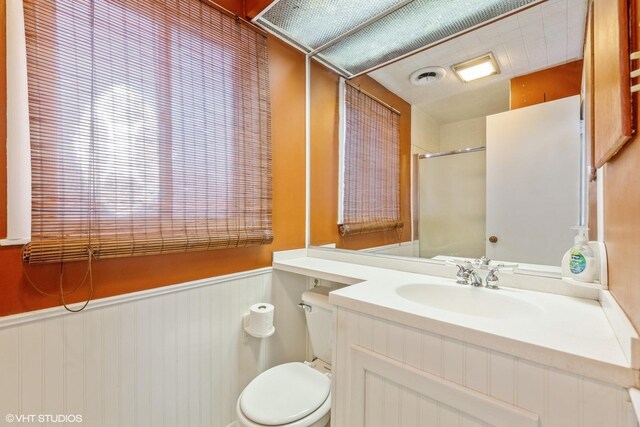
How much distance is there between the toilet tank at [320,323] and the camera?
146 cm

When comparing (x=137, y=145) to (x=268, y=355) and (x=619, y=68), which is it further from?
(x=619, y=68)

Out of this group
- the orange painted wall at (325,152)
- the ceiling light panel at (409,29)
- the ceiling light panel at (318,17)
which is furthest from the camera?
the orange painted wall at (325,152)

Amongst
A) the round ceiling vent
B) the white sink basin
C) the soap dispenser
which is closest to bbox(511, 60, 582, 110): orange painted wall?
the round ceiling vent

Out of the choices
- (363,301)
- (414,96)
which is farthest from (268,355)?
(414,96)

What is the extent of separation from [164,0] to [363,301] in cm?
151

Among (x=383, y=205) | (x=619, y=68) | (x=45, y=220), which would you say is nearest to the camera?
(x=619, y=68)

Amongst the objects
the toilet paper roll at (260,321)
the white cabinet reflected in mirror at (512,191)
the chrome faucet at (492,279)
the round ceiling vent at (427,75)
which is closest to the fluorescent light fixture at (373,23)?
the round ceiling vent at (427,75)

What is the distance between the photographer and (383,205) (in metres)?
1.71

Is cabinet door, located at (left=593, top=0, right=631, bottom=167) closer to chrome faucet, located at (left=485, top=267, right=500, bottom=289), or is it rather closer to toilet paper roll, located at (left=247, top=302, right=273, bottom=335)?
chrome faucet, located at (left=485, top=267, right=500, bottom=289)

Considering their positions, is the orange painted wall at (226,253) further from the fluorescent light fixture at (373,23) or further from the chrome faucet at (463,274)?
the chrome faucet at (463,274)

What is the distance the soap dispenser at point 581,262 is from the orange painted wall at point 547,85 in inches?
22.4

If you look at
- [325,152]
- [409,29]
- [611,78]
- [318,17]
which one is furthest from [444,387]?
[318,17]

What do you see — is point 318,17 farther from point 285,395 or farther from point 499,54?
point 285,395
